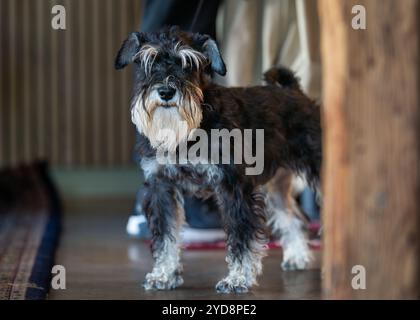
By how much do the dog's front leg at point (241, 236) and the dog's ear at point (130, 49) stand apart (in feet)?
2.01

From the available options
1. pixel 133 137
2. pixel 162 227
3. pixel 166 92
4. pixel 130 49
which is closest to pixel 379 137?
pixel 166 92

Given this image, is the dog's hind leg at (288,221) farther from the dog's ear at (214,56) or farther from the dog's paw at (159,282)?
the dog's ear at (214,56)

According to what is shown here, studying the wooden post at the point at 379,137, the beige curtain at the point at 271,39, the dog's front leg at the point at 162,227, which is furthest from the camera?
the beige curtain at the point at 271,39

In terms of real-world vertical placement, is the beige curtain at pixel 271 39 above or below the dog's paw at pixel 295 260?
above

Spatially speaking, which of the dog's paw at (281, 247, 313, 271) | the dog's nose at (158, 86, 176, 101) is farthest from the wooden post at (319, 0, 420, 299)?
the dog's paw at (281, 247, 313, 271)

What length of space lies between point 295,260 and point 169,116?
1.14 m

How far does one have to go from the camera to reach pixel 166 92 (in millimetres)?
3043

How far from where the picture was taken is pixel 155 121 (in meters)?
3.11

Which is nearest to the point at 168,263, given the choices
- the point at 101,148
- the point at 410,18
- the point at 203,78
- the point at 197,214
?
the point at 203,78

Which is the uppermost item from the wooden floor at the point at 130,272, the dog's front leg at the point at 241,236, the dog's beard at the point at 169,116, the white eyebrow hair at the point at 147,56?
the white eyebrow hair at the point at 147,56

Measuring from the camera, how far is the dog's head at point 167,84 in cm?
305

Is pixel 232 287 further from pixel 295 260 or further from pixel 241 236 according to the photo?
pixel 295 260

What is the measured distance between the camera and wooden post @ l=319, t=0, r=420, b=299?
2029 millimetres

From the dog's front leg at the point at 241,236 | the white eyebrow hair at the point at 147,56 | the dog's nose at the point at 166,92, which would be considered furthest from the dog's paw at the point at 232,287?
the white eyebrow hair at the point at 147,56
